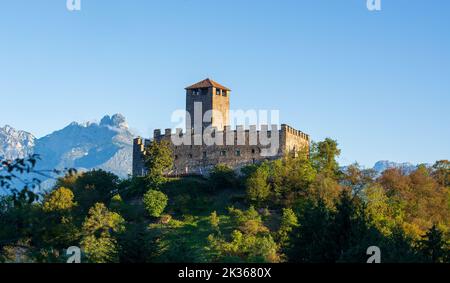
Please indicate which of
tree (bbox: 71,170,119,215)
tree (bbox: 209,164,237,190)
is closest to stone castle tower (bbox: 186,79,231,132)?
tree (bbox: 209,164,237,190)

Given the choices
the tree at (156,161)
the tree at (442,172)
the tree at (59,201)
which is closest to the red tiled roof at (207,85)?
the tree at (156,161)

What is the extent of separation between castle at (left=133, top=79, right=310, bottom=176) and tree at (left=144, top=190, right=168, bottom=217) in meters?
6.69

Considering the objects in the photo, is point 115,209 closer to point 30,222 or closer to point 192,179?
point 192,179

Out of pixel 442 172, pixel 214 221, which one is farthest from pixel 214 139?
pixel 442 172

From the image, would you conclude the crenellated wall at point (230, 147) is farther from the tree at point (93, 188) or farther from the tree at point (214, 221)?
the tree at point (214, 221)

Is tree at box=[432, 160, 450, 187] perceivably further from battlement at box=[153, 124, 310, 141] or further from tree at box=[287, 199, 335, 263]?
tree at box=[287, 199, 335, 263]

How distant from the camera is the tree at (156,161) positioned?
2837 inches

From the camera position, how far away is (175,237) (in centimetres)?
6303

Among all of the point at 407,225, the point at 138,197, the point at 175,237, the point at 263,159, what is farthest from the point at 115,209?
the point at 407,225

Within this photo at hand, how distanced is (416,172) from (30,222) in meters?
62.4

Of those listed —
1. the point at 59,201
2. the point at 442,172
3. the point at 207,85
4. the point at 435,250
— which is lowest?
the point at 435,250

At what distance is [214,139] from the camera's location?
73688 mm

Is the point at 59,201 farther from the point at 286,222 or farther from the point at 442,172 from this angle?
the point at 442,172

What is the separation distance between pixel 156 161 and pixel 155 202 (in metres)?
5.48
